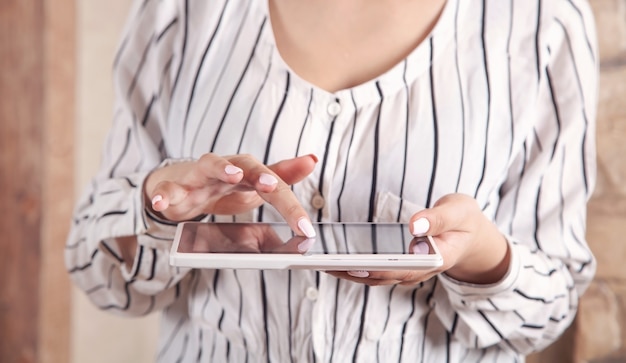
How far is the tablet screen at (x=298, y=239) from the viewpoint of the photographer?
0.56 meters

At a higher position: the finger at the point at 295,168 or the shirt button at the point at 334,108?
the shirt button at the point at 334,108

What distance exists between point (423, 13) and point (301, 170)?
24 centimetres

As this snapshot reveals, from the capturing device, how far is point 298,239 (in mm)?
589

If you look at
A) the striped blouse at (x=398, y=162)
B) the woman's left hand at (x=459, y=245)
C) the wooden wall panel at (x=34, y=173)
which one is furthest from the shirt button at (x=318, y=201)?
the wooden wall panel at (x=34, y=173)

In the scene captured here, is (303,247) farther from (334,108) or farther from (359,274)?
(334,108)

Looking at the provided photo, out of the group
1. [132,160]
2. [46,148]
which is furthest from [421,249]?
[46,148]

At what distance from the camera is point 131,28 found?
33.6 inches

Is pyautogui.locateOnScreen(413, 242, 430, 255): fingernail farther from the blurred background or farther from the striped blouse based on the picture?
the blurred background

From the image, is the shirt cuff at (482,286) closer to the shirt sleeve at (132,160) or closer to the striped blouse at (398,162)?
the striped blouse at (398,162)

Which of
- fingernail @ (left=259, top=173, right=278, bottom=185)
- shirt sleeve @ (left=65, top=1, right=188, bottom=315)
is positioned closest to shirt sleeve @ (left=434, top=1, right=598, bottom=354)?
fingernail @ (left=259, top=173, right=278, bottom=185)

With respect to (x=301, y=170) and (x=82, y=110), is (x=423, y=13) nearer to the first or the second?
(x=301, y=170)

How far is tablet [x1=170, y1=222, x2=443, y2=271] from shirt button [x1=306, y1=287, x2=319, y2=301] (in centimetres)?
12

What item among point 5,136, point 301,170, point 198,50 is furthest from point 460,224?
point 5,136

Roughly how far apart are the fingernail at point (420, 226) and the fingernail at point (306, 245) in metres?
0.08
